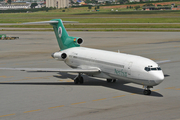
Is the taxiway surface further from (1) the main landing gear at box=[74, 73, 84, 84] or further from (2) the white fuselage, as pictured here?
(2) the white fuselage

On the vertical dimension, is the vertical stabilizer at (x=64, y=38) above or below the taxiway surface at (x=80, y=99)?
above

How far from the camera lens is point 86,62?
29.9 metres

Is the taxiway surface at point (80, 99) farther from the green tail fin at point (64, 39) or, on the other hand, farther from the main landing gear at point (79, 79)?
the green tail fin at point (64, 39)

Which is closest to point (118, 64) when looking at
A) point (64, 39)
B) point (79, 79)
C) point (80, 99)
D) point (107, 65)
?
point (107, 65)

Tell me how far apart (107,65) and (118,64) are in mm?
1377

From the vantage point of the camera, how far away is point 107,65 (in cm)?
2752

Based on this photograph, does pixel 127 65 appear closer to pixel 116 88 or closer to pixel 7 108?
pixel 116 88

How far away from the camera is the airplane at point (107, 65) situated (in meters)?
24.3

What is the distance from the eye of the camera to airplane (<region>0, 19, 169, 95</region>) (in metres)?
24.3

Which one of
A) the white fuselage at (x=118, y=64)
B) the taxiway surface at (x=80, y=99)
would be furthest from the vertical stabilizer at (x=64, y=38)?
the taxiway surface at (x=80, y=99)

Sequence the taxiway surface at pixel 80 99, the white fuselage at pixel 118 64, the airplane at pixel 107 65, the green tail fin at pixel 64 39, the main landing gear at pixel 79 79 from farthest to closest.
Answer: the green tail fin at pixel 64 39, the main landing gear at pixel 79 79, the airplane at pixel 107 65, the white fuselage at pixel 118 64, the taxiway surface at pixel 80 99

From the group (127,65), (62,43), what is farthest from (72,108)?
(62,43)

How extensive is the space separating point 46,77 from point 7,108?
1190 centimetres

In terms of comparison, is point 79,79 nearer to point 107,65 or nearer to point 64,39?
point 107,65
